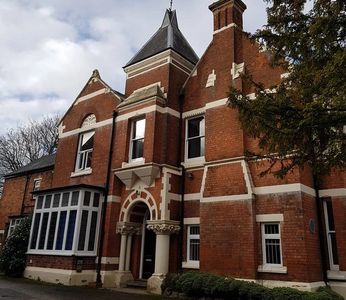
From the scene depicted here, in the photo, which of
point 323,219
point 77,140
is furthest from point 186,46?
point 323,219

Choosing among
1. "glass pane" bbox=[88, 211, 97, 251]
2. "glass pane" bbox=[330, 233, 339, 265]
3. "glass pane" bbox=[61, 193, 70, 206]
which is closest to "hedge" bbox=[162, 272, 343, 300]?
"glass pane" bbox=[330, 233, 339, 265]

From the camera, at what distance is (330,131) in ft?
25.2

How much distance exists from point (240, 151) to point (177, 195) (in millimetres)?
3412

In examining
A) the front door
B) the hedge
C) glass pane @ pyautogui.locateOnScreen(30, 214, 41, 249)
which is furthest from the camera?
glass pane @ pyautogui.locateOnScreen(30, 214, 41, 249)

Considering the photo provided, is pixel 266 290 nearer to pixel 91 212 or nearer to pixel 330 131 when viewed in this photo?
pixel 330 131

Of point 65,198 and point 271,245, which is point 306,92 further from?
point 65,198

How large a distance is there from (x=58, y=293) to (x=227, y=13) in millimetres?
13320

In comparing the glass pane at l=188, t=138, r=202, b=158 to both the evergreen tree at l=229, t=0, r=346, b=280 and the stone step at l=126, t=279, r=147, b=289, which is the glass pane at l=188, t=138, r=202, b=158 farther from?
the evergreen tree at l=229, t=0, r=346, b=280

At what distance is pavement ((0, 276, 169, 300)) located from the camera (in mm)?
11812

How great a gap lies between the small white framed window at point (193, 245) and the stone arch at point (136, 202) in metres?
1.61

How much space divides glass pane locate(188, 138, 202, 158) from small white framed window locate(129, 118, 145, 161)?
2205mm

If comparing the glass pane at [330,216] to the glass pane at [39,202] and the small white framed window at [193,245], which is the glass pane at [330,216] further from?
the glass pane at [39,202]

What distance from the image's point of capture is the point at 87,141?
64.0 feet

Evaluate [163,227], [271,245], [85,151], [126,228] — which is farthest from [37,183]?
[271,245]
